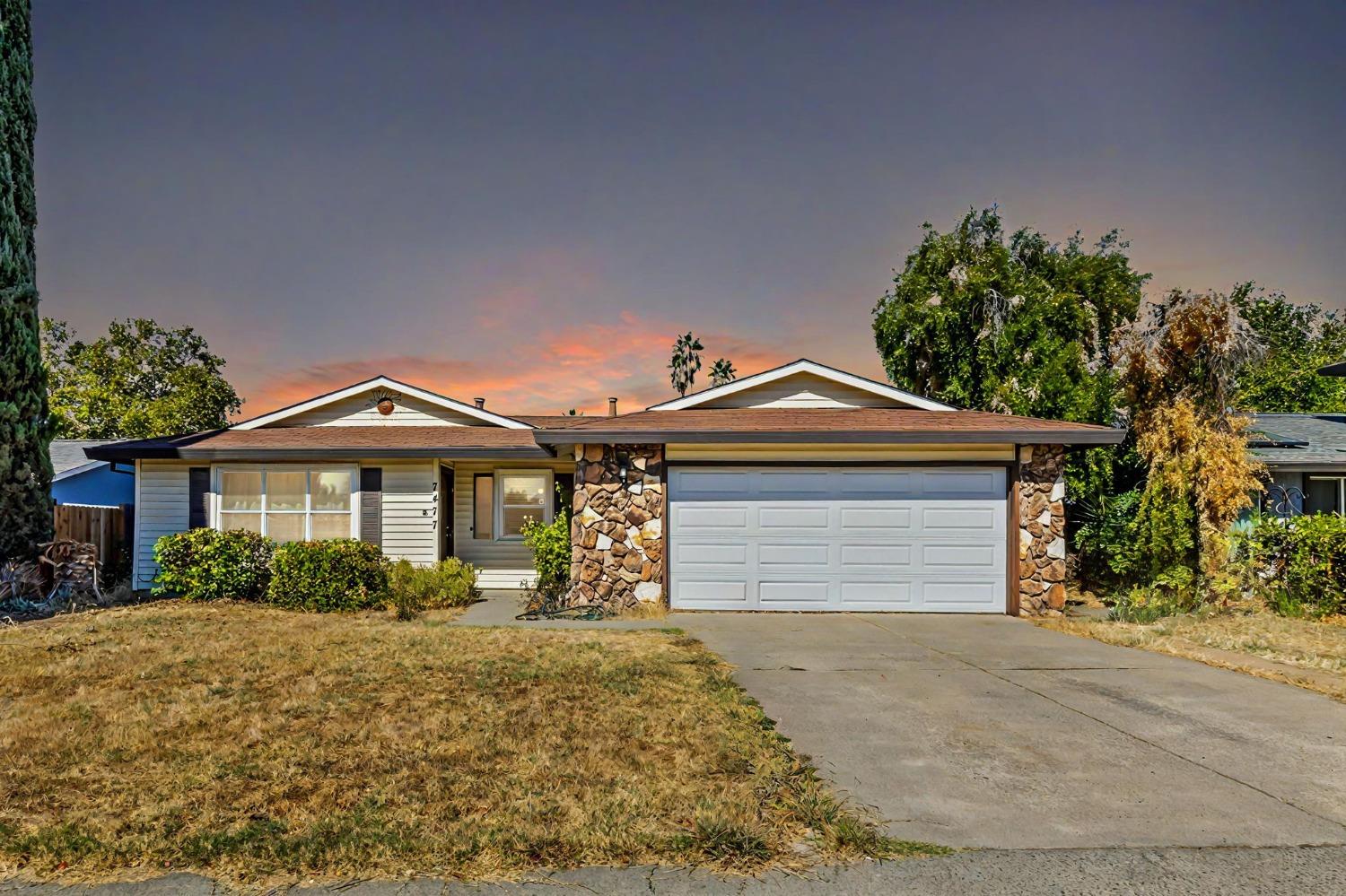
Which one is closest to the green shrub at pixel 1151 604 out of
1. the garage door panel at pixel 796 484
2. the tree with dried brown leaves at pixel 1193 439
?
the tree with dried brown leaves at pixel 1193 439

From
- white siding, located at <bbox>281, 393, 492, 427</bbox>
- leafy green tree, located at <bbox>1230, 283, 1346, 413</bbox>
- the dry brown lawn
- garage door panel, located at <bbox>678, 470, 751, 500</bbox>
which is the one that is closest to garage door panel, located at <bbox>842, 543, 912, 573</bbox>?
garage door panel, located at <bbox>678, 470, 751, 500</bbox>

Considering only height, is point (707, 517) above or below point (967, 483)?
below

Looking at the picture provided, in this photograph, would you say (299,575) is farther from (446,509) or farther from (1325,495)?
(1325,495)

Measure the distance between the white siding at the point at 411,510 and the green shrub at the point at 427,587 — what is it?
103 centimetres

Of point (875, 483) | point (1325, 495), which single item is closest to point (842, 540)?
point (875, 483)

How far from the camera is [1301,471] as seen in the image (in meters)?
13.7

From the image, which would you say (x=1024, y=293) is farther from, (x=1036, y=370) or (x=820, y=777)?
(x=820, y=777)

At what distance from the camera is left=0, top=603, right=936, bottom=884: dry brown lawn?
351 cm

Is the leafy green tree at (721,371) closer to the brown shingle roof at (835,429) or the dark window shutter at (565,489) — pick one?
the dark window shutter at (565,489)

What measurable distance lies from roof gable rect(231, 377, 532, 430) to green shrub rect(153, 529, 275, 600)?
3045mm

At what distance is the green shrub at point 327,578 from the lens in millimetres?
11914

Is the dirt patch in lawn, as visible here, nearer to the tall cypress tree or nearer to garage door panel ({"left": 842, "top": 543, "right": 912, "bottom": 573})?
garage door panel ({"left": 842, "top": 543, "right": 912, "bottom": 573})

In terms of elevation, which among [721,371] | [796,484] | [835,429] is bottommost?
[796,484]

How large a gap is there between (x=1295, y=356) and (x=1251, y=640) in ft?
94.3
